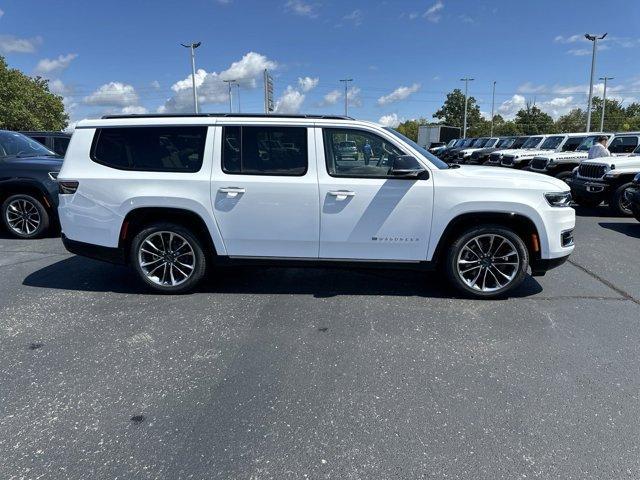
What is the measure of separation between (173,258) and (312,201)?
1.64 metres

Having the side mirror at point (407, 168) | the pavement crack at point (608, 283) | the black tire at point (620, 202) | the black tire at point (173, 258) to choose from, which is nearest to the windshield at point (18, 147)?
the black tire at point (173, 258)

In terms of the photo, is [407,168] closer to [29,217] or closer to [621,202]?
[29,217]

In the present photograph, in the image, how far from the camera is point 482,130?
78.6 meters

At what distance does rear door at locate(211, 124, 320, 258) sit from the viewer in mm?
4395

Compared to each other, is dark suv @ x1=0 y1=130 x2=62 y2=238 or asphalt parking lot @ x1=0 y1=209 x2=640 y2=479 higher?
dark suv @ x1=0 y1=130 x2=62 y2=238

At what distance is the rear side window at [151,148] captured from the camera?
4520 millimetres

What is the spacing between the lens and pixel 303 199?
4.38 meters

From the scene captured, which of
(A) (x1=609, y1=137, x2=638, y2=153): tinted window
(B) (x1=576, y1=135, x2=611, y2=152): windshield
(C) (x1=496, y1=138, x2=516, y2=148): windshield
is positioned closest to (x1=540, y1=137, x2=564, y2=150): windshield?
(B) (x1=576, y1=135, x2=611, y2=152): windshield

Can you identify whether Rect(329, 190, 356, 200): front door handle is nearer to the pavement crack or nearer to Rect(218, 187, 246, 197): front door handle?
Rect(218, 187, 246, 197): front door handle

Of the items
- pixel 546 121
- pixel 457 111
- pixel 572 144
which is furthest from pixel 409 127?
pixel 572 144

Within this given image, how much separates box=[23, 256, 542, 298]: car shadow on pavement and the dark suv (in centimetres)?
203

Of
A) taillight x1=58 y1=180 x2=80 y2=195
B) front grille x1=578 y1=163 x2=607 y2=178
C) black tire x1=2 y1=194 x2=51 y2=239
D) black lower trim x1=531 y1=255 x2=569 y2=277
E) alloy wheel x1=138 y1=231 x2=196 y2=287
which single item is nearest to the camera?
black lower trim x1=531 y1=255 x2=569 y2=277

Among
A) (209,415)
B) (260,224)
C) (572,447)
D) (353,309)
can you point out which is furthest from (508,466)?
(260,224)

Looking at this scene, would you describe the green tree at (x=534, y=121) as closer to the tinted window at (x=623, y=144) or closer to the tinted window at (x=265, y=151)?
the tinted window at (x=623, y=144)
